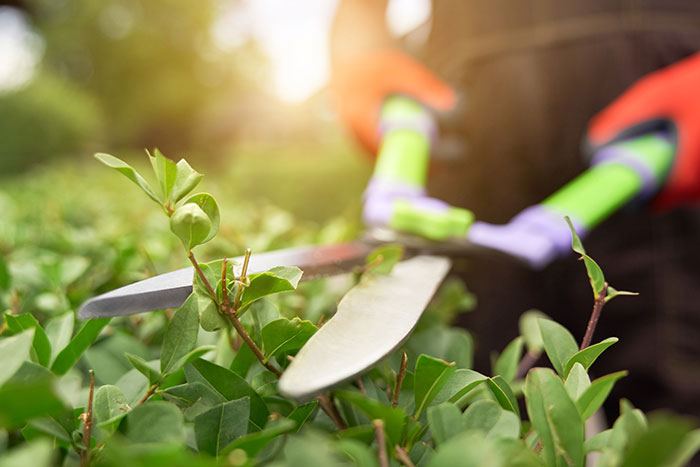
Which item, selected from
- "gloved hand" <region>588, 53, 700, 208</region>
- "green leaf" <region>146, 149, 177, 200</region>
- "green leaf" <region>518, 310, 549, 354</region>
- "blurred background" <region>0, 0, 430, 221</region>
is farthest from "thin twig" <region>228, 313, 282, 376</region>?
"blurred background" <region>0, 0, 430, 221</region>

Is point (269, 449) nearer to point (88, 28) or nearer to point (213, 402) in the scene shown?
point (213, 402)

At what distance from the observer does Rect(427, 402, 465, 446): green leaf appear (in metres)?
0.34

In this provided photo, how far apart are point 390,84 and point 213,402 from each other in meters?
1.20

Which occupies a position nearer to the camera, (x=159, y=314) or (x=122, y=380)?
(x=122, y=380)

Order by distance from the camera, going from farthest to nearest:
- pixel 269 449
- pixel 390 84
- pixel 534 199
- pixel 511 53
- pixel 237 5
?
1. pixel 237 5
2. pixel 534 199
3. pixel 511 53
4. pixel 390 84
5. pixel 269 449

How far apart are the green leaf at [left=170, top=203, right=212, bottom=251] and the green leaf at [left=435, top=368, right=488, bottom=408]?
9.0 inches

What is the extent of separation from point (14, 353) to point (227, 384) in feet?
0.49

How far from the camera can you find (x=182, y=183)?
40cm

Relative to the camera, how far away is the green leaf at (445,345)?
0.58 metres

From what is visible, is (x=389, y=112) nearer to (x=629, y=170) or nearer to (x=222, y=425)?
(x=629, y=170)

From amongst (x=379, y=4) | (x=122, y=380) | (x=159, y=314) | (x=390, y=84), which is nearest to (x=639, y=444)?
(x=122, y=380)

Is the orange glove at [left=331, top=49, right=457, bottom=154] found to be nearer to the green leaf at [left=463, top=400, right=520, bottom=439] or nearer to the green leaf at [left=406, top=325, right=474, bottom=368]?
the green leaf at [left=406, top=325, right=474, bottom=368]

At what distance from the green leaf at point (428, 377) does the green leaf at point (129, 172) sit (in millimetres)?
232

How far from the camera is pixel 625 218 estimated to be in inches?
59.0
